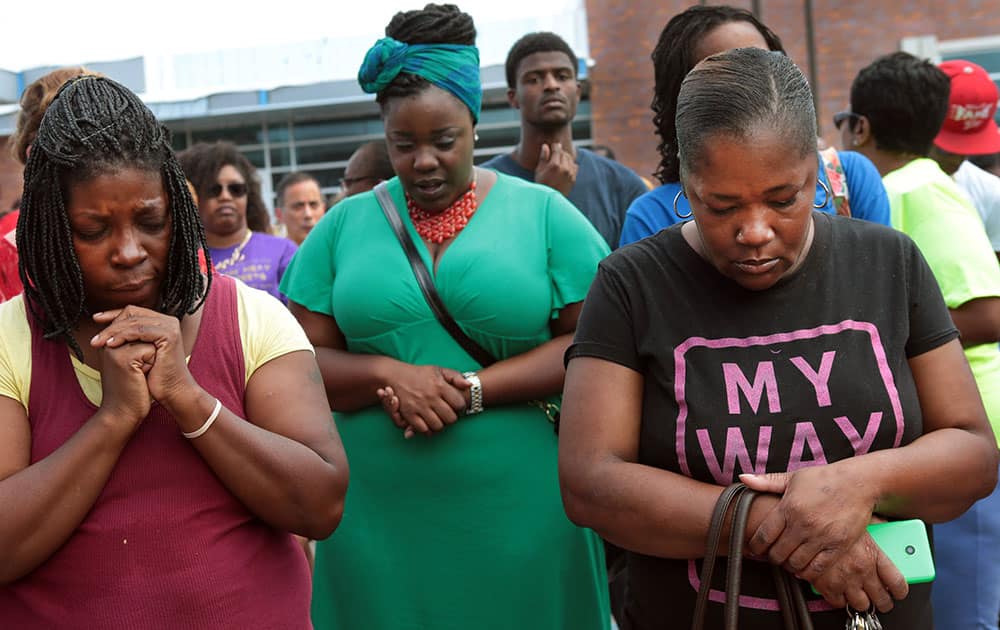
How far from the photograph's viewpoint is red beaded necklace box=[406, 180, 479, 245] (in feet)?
10.4

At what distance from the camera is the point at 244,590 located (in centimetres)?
200

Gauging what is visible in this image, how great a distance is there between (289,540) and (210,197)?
137 inches

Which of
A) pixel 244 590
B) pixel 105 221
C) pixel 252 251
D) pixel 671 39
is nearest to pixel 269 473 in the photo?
pixel 244 590

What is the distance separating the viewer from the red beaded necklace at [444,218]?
3178 millimetres

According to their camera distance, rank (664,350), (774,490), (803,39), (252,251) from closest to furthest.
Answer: (774,490)
(664,350)
(252,251)
(803,39)

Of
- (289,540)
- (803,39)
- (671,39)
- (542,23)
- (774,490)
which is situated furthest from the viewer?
(542,23)

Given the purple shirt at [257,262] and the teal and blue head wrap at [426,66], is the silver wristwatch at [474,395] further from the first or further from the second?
the purple shirt at [257,262]

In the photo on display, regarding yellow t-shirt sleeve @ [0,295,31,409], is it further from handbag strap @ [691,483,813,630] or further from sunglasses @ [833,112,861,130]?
sunglasses @ [833,112,861,130]

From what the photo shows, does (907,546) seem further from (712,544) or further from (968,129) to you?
(968,129)

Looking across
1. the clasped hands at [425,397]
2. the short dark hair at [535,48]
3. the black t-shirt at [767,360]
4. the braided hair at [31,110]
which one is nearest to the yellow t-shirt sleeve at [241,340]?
the black t-shirt at [767,360]

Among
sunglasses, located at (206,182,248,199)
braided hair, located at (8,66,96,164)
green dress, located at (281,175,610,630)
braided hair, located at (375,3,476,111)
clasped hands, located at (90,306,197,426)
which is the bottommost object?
green dress, located at (281,175,610,630)

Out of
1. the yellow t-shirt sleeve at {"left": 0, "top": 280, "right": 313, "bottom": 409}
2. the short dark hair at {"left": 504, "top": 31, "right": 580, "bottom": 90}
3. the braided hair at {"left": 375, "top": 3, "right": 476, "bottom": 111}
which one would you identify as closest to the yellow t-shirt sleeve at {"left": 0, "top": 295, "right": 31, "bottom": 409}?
the yellow t-shirt sleeve at {"left": 0, "top": 280, "right": 313, "bottom": 409}

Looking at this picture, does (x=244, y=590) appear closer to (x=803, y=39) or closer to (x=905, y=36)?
(x=803, y=39)

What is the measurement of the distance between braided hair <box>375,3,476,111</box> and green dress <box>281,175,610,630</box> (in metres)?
0.44
